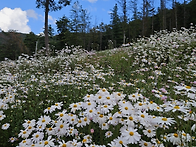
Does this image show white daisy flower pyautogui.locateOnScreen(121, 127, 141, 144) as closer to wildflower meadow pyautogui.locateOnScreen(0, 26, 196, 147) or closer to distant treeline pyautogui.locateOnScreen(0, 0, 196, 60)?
wildflower meadow pyautogui.locateOnScreen(0, 26, 196, 147)

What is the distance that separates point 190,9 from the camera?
2866 centimetres

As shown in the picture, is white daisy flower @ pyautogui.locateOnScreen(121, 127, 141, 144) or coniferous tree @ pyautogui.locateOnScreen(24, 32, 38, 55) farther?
coniferous tree @ pyautogui.locateOnScreen(24, 32, 38, 55)

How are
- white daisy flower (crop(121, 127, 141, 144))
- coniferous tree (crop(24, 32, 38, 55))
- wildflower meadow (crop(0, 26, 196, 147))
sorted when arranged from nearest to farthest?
1. white daisy flower (crop(121, 127, 141, 144))
2. wildflower meadow (crop(0, 26, 196, 147))
3. coniferous tree (crop(24, 32, 38, 55))

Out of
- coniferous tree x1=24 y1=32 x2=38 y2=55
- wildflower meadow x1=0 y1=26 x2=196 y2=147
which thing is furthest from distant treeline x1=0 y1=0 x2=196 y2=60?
wildflower meadow x1=0 y1=26 x2=196 y2=147

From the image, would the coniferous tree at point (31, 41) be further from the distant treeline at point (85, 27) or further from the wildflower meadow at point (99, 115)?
the wildflower meadow at point (99, 115)

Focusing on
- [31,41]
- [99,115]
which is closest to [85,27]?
[31,41]

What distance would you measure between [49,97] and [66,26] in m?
28.5

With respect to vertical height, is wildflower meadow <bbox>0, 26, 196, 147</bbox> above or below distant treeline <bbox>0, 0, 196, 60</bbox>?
below

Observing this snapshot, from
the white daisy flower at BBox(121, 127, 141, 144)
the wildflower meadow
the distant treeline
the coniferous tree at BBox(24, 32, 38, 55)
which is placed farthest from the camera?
the coniferous tree at BBox(24, 32, 38, 55)

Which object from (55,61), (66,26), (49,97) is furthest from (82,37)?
(49,97)

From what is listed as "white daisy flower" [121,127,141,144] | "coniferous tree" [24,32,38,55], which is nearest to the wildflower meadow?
"white daisy flower" [121,127,141,144]

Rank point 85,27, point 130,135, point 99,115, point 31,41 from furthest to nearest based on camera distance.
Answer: point 31,41 < point 85,27 < point 99,115 < point 130,135

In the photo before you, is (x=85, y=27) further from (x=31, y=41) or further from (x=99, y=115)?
(x=99, y=115)

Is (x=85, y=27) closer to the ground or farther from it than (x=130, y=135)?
farther from it
